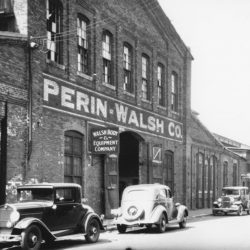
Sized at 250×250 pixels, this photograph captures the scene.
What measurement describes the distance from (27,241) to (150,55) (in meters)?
16.1

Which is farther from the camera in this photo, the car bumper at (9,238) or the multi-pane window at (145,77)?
the multi-pane window at (145,77)

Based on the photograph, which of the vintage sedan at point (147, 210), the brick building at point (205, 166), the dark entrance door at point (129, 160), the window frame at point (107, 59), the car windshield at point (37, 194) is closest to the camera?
the car windshield at point (37, 194)

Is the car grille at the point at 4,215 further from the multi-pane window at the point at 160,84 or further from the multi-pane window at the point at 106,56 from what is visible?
the multi-pane window at the point at 160,84

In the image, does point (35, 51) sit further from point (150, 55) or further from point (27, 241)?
point (150, 55)

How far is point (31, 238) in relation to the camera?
11312 mm

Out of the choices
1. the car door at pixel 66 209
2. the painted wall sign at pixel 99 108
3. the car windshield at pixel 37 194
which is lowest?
the car door at pixel 66 209

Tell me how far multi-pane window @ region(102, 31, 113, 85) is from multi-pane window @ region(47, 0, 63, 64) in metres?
3.33

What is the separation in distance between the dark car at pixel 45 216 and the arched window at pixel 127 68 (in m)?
10.6

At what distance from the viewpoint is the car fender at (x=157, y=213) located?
16406 millimetres

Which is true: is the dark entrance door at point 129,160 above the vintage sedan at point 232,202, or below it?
above

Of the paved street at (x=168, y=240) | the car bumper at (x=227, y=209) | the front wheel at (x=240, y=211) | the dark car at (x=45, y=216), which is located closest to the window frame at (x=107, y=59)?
the paved street at (x=168, y=240)

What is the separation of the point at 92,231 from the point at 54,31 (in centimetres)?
796

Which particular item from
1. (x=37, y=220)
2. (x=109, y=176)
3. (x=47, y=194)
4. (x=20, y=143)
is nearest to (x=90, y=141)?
(x=109, y=176)

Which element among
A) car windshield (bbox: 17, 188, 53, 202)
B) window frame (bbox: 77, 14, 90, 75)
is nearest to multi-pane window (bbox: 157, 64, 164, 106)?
window frame (bbox: 77, 14, 90, 75)
